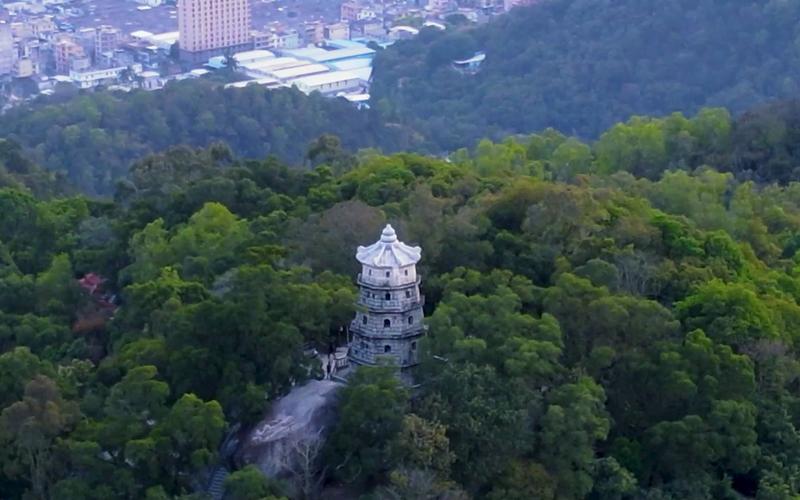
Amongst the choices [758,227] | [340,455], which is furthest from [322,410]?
[758,227]

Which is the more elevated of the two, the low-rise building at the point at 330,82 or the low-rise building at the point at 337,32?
the low-rise building at the point at 330,82

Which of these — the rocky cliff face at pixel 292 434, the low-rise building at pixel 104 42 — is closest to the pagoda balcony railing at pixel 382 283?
the rocky cliff face at pixel 292 434

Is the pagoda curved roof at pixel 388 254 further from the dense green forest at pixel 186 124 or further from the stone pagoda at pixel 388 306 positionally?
the dense green forest at pixel 186 124

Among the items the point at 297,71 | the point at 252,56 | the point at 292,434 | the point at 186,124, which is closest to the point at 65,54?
the point at 252,56

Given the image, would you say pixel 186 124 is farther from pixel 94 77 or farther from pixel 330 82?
pixel 330 82

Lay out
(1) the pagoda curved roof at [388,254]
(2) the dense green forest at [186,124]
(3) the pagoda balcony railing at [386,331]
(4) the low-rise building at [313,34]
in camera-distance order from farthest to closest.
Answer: (4) the low-rise building at [313,34] → (2) the dense green forest at [186,124] → (3) the pagoda balcony railing at [386,331] → (1) the pagoda curved roof at [388,254]

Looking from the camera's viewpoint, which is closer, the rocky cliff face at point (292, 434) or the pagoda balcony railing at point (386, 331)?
the rocky cliff face at point (292, 434)

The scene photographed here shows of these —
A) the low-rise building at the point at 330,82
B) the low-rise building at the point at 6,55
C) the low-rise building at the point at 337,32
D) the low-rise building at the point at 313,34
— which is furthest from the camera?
the low-rise building at the point at 337,32
